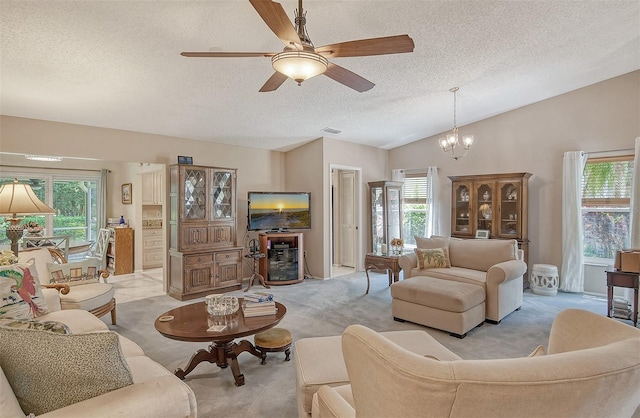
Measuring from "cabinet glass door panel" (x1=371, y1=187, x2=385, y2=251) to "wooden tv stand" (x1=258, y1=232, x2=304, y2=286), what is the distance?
62.6 inches

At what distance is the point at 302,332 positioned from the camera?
11.3 feet

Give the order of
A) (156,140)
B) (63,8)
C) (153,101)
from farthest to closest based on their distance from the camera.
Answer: (156,140)
(153,101)
(63,8)

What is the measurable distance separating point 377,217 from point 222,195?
3.01 m

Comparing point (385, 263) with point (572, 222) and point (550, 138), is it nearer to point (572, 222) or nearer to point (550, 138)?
point (572, 222)

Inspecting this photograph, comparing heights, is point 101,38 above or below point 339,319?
above

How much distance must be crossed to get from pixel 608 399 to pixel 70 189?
8772 mm

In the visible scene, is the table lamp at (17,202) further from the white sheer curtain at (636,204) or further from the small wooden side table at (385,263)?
the white sheer curtain at (636,204)

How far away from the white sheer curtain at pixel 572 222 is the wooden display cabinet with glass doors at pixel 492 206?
494 millimetres


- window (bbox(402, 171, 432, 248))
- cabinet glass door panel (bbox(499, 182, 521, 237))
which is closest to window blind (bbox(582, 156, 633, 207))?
cabinet glass door panel (bbox(499, 182, 521, 237))

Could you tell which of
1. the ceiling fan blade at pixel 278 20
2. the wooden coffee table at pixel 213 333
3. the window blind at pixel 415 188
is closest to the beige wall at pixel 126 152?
the window blind at pixel 415 188

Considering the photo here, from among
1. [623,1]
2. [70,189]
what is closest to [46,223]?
[70,189]

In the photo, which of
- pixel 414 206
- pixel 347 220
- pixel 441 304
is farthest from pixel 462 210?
pixel 441 304

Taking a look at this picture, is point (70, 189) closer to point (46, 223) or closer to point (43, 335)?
point (46, 223)

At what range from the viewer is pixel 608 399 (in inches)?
33.2
